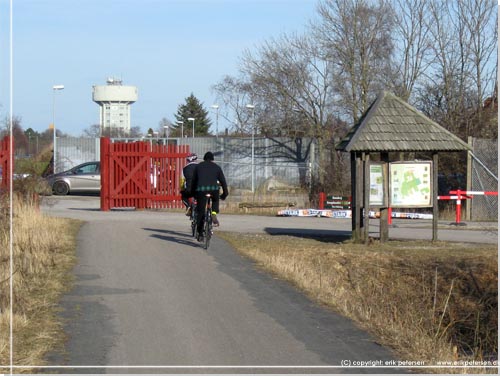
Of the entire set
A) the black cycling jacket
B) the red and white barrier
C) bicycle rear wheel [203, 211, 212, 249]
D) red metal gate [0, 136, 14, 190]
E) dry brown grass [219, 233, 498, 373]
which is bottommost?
dry brown grass [219, 233, 498, 373]

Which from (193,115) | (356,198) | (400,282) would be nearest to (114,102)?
(193,115)

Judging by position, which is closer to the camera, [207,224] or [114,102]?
[207,224]

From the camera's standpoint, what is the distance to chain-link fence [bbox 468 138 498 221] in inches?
1051

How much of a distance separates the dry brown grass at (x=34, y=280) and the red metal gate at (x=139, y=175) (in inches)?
310

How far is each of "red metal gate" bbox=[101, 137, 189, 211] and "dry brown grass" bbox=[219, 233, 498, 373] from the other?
9.17 m

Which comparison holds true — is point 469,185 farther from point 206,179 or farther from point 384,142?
point 206,179

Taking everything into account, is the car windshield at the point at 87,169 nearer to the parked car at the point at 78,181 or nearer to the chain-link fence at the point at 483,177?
the parked car at the point at 78,181

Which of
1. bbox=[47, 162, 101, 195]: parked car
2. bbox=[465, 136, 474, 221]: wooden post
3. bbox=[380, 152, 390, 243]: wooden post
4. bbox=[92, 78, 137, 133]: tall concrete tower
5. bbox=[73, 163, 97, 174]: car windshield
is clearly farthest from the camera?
bbox=[92, 78, 137, 133]: tall concrete tower

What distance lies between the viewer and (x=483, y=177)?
27.2m

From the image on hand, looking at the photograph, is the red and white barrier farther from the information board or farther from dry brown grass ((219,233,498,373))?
dry brown grass ((219,233,498,373))

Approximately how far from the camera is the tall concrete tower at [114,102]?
76.5 metres

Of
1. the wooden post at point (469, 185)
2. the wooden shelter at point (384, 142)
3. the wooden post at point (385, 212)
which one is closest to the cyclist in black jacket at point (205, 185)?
the wooden shelter at point (384, 142)

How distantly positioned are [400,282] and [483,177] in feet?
42.8

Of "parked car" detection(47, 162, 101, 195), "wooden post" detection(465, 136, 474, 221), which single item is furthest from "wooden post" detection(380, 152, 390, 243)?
"parked car" detection(47, 162, 101, 195)
